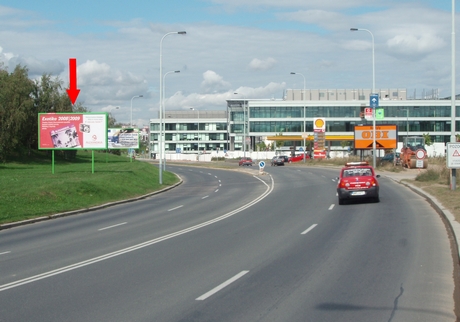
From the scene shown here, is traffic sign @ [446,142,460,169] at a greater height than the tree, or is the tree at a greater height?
the tree

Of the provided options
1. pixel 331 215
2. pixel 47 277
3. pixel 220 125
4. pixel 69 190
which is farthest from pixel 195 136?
pixel 47 277

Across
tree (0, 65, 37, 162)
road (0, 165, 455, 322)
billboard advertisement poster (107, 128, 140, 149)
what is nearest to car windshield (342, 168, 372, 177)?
road (0, 165, 455, 322)

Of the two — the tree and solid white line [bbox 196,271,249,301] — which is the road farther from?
the tree

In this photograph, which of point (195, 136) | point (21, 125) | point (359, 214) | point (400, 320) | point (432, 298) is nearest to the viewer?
point (400, 320)

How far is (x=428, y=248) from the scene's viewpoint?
12828 mm

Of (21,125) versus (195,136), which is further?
(195,136)

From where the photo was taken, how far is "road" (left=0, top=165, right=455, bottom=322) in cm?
797

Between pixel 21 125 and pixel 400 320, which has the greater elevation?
pixel 21 125

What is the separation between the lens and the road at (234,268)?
26.1 ft

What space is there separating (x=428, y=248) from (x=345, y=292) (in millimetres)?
4749

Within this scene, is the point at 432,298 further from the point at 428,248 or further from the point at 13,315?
the point at 13,315

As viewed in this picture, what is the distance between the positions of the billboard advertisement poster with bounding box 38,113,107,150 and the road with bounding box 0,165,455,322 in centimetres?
2250

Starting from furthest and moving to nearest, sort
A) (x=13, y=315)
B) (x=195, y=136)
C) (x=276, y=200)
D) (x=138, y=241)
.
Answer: (x=195, y=136) → (x=276, y=200) → (x=138, y=241) → (x=13, y=315)

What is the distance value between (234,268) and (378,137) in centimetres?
4846
